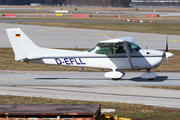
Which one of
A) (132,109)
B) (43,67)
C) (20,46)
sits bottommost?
(43,67)

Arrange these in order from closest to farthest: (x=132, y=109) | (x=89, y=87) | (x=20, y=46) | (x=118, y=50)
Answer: (x=132, y=109) → (x=89, y=87) → (x=20, y=46) → (x=118, y=50)

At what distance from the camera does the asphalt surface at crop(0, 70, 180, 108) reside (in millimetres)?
13242

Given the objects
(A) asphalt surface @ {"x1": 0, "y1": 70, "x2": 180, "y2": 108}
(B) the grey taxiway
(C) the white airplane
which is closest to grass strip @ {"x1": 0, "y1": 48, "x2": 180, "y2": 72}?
(B) the grey taxiway

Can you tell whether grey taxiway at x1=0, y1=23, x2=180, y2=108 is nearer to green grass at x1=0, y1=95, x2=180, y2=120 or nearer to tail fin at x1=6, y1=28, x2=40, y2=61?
green grass at x1=0, y1=95, x2=180, y2=120

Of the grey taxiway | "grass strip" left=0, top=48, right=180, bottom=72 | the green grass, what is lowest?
"grass strip" left=0, top=48, right=180, bottom=72

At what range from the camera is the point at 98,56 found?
1747 centimetres

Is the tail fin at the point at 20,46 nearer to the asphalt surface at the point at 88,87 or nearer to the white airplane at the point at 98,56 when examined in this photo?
the white airplane at the point at 98,56

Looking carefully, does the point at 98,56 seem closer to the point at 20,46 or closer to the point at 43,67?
the point at 20,46

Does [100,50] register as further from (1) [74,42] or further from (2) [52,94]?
(1) [74,42]

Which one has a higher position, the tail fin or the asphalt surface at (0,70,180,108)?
the tail fin

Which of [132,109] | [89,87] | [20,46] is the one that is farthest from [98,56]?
[132,109]

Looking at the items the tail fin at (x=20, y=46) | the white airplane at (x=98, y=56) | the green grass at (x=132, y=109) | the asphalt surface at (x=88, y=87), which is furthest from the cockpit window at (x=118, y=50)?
the green grass at (x=132, y=109)

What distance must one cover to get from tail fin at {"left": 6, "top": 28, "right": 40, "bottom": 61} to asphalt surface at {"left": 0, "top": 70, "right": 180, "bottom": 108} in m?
1.46

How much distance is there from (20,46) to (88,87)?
462 centimetres
